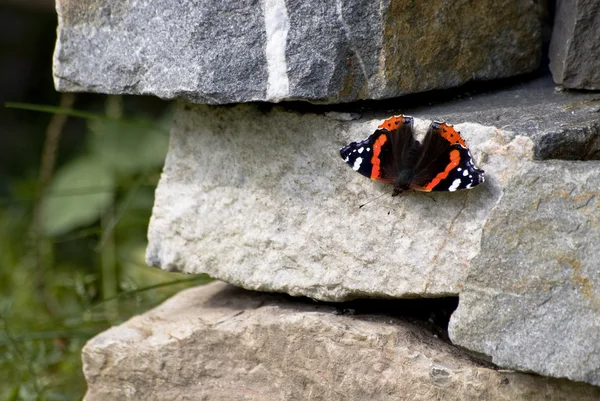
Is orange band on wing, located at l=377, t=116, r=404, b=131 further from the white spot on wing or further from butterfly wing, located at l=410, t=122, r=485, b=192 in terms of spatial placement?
the white spot on wing

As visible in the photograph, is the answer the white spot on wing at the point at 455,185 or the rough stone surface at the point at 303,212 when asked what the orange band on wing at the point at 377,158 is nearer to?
the rough stone surface at the point at 303,212

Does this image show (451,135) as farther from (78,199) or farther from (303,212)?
(78,199)

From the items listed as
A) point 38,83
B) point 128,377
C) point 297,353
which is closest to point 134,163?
point 38,83

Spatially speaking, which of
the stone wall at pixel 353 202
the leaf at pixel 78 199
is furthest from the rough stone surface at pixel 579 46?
the leaf at pixel 78 199

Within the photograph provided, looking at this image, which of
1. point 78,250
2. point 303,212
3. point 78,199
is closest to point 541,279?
point 303,212

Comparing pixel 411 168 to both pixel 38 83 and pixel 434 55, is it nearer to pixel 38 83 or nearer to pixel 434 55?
pixel 434 55

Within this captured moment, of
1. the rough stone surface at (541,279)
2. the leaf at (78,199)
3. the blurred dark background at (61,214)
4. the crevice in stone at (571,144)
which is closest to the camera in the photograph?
the rough stone surface at (541,279)
